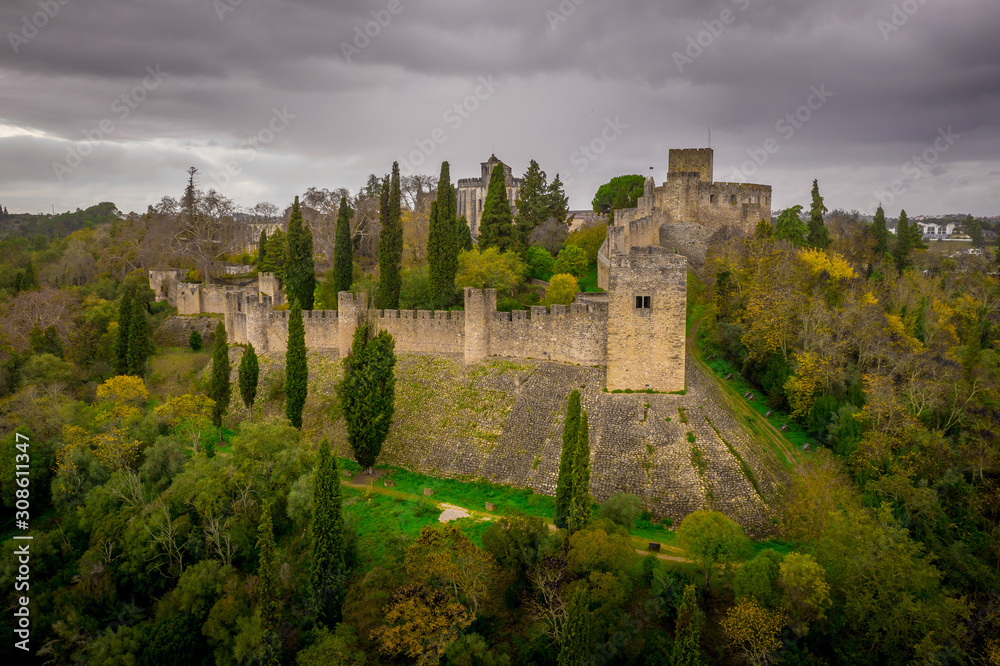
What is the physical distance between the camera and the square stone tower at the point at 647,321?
23.9 meters

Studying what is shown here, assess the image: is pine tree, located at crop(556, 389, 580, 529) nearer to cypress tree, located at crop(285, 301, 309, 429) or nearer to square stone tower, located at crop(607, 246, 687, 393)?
square stone tower, located at crop(607, 246, 687, 393)

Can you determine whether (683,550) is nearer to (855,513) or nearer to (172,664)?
(855,513)

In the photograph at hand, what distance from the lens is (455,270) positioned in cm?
3241

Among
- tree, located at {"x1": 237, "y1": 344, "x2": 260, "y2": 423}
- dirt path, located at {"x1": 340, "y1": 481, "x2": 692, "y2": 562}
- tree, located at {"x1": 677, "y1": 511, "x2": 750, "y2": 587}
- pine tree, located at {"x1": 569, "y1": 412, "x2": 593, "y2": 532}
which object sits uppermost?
tree, located at {"x1": 237, "y1": 344, "x2": 260, "y2": 423}

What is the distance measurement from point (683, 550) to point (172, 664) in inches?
557

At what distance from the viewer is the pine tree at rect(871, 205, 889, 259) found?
134ft

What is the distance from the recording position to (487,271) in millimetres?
32594

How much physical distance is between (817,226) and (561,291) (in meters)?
A: 17.5

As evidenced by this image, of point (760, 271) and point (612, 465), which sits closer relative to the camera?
point (612, 465)

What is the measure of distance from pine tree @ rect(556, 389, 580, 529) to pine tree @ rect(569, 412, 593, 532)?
7.8 inches

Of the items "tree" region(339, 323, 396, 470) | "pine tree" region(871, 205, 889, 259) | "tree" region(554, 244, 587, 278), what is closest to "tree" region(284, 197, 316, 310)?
"tree" region(339, 323, 396, 470)

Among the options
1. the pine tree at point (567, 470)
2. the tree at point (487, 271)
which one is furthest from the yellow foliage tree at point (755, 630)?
the tree at point (487, 271)

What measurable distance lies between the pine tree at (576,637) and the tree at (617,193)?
3370 cm

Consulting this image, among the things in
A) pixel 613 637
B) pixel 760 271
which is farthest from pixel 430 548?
pixel 760 271
